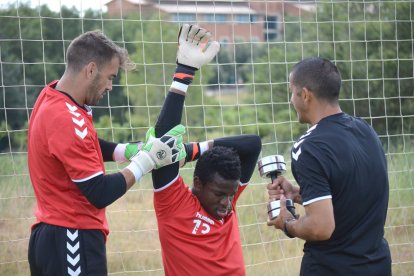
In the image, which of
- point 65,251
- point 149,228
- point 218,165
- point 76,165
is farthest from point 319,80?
point 149,228

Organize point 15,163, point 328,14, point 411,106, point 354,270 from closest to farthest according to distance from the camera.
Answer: point 354,270, point 15,163, point 411,106, point 328,14

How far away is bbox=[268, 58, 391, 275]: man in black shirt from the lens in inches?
134

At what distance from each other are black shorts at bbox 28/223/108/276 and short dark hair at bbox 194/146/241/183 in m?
0.66

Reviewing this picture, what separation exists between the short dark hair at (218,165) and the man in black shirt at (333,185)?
0.33m

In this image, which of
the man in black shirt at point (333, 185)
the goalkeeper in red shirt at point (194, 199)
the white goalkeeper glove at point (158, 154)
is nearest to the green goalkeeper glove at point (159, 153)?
the white goalkeeper glove at point (158, 154)

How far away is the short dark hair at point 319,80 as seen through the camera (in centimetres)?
360

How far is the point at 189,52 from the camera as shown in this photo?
389 centimetres

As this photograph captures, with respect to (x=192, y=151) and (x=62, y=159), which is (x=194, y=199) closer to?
(x=192, y=151)

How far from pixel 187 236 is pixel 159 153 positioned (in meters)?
0.52

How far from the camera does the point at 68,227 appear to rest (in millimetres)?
3613

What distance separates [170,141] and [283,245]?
11.8 feet

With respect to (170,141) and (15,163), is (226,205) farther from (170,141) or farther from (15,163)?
(15,163)

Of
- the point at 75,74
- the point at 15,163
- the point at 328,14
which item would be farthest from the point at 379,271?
the point at 328,14

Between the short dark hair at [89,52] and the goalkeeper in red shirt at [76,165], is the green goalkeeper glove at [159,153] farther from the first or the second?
the short dark hair at [89,52]
